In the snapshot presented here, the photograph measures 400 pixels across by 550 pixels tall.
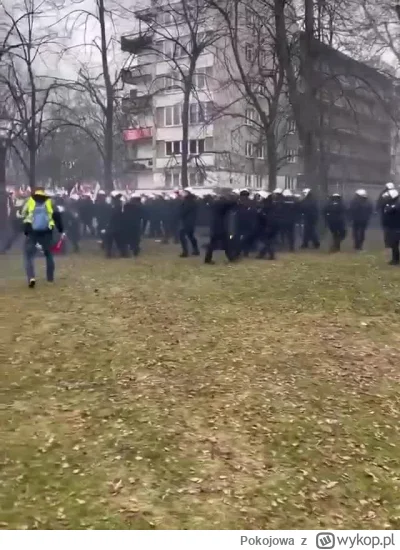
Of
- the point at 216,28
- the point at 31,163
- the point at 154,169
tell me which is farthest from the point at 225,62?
the point at 154,169

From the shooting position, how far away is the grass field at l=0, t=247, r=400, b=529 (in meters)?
3.91

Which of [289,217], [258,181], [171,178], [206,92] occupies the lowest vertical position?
[289,217]

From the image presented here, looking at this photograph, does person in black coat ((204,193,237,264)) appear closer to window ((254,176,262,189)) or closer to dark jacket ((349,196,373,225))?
dark jacket ((349,196,373,225))

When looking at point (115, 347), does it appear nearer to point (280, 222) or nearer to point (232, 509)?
point (232, 509)

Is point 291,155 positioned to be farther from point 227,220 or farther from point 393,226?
point 393,226

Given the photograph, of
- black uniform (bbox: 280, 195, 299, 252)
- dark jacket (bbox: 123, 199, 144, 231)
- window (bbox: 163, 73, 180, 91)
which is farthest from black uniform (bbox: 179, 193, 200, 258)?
window (bbox: 163, 73, 180, 91)

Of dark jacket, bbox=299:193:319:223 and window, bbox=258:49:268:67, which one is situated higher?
window, bbox=258:49:268:67

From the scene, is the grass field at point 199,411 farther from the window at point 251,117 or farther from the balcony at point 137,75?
the window at point 251,117

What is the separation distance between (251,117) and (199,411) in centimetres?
2214

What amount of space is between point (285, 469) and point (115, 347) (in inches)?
124

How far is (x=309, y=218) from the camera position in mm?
18188

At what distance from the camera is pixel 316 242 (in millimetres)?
18359

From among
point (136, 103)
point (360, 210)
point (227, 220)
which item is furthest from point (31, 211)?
point (136, 103)

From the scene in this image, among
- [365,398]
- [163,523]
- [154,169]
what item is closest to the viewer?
[163,523]
